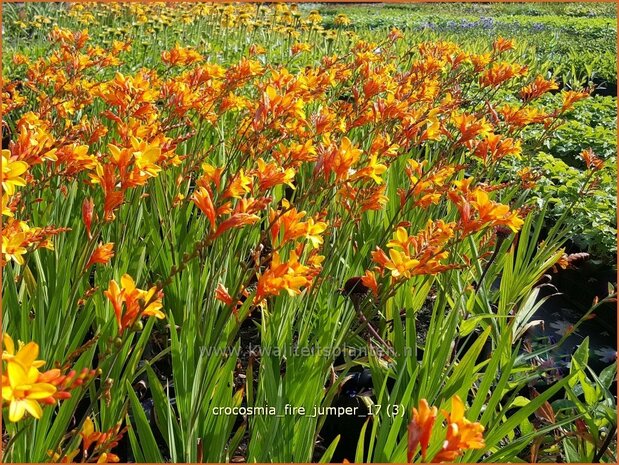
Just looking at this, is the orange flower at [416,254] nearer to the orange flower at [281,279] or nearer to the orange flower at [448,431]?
the orange flower at [281,279]

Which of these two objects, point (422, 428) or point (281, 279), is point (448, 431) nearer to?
point (422, 428)

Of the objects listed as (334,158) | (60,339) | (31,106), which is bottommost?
(60,339)

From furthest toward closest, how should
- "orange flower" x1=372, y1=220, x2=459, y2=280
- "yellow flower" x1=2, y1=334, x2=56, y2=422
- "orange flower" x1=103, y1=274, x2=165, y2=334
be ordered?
"orange flower" x1=372, y1=220, x2=459, y2=280
"orange flower" x1=103, y1=274, x2=165, y2=334
"yellow flower" x1=2, y1=334, x2=56, y2=422

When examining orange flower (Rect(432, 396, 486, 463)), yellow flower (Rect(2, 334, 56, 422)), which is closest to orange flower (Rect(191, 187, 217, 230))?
yellow flower (Rect(2, 334, 56, 422))

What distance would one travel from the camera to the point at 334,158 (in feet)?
4.44

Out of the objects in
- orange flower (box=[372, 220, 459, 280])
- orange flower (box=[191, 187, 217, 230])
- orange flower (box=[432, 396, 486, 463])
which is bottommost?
orange flower (box=[432, 396, 486, 463])

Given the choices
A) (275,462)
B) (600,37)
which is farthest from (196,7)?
(600,37)

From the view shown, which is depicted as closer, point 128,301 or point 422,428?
point 422,428

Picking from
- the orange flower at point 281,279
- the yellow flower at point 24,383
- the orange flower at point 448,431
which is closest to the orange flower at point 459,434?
the orange flower at point 448,431

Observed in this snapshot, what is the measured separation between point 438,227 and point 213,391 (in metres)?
0.60

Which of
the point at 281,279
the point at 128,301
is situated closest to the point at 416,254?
the point at 281,279

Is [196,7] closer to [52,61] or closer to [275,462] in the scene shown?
[52,61]

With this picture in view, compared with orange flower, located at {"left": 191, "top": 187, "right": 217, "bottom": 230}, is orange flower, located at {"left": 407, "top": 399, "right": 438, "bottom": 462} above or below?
below

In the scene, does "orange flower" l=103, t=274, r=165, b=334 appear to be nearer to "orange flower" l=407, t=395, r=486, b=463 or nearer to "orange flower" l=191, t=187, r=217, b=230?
"orange flower" l=191, t=187, r=217, b=230
